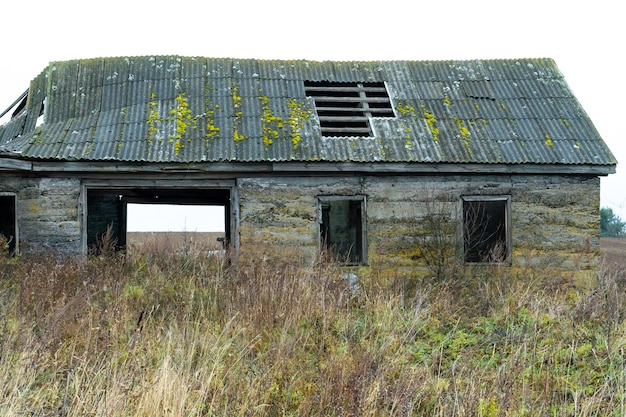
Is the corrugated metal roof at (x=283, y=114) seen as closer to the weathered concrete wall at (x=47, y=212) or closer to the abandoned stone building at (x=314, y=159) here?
the abandoned stone building at (x=314, y=159)

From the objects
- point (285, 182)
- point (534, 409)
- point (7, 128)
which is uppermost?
point (7, 128)

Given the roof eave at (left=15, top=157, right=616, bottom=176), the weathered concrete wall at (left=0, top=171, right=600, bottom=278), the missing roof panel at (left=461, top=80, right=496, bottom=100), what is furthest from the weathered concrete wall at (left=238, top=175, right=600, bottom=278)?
the missing roof panel at (left=461, top=80, right=496, bottom=100)

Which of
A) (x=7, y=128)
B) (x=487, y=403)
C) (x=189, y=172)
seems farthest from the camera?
(x=7, y=128)

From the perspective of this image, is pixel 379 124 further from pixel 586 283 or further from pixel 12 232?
pixel 12 232

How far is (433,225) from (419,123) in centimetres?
205

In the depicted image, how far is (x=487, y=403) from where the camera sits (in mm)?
4594

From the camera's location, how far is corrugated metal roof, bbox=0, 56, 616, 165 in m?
11.5

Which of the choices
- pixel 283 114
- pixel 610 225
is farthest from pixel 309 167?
pixel 610 225

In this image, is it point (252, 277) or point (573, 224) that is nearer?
point (252, 277)

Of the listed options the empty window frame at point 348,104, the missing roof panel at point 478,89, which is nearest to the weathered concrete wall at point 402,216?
the empty window frame at point 348,104

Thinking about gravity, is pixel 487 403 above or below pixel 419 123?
below

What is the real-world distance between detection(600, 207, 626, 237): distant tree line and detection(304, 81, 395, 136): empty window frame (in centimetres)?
4224

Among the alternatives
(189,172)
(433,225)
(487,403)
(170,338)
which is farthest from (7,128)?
(487,403)

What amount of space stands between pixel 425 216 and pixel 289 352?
6760mm
